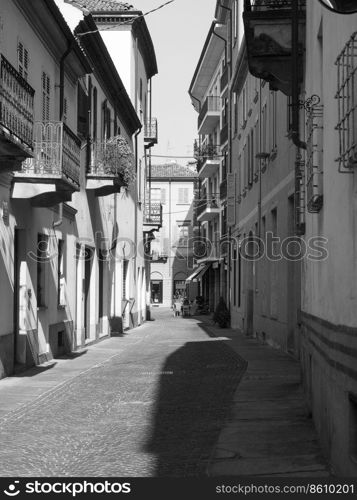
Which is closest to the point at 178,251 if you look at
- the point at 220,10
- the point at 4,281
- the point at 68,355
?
the point at 220,10

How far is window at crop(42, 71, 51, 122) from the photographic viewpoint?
1714cm

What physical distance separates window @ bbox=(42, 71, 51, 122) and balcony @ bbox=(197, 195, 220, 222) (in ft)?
109

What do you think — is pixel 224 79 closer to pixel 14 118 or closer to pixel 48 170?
pixel 48 170

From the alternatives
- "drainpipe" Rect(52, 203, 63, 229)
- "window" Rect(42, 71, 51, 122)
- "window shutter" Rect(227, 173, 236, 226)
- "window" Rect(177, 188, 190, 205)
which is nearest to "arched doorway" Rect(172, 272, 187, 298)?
"window" Rect(177, 188, 190, 205)

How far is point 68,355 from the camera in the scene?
1931cm

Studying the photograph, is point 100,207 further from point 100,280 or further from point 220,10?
point 220,10

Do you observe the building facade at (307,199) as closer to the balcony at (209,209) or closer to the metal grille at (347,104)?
the metal grille at (347,104)

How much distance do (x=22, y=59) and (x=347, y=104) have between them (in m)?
9.99

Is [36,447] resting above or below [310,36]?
below

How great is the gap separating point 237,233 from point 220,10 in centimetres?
1169

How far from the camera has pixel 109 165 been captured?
2247cm

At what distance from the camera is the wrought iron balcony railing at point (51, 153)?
15094mm

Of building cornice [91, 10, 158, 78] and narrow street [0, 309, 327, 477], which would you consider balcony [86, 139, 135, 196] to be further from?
building cornice [91, 10, 158, 78]

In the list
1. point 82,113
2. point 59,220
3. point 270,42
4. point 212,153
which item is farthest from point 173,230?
point 270,42
